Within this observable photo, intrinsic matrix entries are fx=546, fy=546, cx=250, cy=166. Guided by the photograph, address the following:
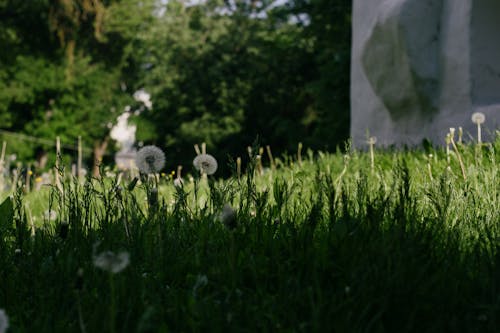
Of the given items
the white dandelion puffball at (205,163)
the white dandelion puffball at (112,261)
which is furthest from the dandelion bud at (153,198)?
the white dandelion puffball at (112,261)

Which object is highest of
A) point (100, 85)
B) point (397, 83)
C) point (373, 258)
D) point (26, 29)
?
point (26, 29)

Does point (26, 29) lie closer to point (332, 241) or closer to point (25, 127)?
point (25, 127)

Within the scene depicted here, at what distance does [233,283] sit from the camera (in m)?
1.59

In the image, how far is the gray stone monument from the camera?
18.2 ft

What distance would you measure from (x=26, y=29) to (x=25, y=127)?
14.5 ft

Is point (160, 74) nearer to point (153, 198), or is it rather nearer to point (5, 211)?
point (5, 211)

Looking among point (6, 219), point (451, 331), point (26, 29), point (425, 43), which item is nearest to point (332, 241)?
point (451, 331)

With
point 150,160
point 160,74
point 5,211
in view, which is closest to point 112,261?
point 150,160

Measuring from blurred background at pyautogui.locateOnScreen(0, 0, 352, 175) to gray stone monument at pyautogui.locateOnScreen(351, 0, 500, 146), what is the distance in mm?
12498

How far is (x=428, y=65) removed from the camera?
610 centimetres

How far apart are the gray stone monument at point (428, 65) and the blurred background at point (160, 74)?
12.5 meters

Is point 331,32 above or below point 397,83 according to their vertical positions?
above

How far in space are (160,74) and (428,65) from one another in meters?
18.5

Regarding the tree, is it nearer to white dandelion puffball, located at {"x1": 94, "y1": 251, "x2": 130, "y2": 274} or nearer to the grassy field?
the grassy field
